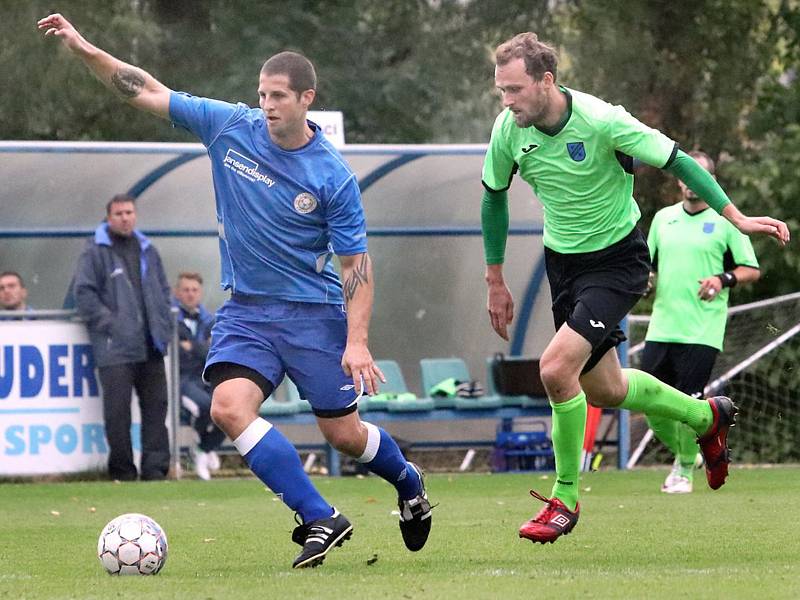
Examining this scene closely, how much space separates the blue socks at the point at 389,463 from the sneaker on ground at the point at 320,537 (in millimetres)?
523

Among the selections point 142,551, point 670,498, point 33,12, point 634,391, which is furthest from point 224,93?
point 142,551

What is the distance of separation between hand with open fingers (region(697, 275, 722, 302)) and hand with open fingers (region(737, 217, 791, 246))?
3.92 m

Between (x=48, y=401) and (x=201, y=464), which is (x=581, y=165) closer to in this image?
(x=48, y=401)

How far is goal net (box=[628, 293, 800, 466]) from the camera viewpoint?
608 inches

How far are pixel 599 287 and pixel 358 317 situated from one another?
53.0 inches

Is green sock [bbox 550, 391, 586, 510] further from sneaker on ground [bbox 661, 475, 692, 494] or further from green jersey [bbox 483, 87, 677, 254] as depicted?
sneaker on ground [bbox 661, 475, 692, 494]

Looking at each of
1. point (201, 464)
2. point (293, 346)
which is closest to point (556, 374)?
point (293, 346)

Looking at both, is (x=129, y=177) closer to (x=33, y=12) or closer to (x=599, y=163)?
(x=33, y=12)

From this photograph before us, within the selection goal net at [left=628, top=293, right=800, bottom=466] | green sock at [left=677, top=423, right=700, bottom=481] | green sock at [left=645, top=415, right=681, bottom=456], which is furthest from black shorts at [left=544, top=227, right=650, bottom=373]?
goal net at [left=628, top=293, right=800, bottom=466]

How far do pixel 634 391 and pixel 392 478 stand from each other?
1.41 m

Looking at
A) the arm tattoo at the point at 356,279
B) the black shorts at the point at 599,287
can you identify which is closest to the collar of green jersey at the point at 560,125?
the black shorts at the point at 599,287

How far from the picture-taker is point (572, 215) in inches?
297

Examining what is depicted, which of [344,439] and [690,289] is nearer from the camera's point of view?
[344,439]

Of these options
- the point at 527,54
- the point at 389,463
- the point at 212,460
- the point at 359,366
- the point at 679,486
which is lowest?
the point at 212,460
